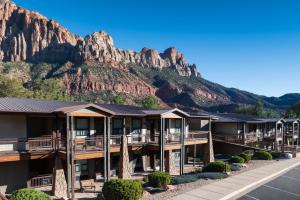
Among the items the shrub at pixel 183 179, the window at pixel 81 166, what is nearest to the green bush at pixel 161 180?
the shrub at pixel 183 179

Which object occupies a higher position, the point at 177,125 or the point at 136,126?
the point at 136,126

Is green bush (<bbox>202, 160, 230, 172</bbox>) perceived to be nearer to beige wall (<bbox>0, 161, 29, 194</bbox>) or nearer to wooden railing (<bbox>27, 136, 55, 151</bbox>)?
wooden railing (<bbox>27, 136, 55, 151</bbox>)

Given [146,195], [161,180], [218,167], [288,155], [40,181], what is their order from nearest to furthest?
[146,195]
[161,180]
[40,181]
[218,167]
[288,155]

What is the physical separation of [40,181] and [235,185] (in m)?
15.4

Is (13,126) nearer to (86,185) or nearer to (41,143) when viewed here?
(41,143)

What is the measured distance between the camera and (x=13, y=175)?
2086cm

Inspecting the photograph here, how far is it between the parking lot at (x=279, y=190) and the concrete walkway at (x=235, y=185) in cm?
60

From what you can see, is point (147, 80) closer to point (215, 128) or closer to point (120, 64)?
point (120, 64)

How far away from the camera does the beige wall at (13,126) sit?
66.8 ft

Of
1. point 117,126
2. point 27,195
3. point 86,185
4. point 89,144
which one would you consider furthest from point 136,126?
point 27,195

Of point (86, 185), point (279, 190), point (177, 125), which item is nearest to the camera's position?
point (279, 190)

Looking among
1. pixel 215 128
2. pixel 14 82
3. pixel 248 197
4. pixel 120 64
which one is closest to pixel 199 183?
pixel 248 197

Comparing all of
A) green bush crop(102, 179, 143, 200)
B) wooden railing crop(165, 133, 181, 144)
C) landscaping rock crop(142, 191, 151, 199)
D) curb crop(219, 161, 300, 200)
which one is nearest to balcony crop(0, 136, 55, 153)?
green bush crop(102, 179, 143, 200)

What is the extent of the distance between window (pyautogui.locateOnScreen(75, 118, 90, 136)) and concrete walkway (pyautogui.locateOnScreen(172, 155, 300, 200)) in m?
10.9
